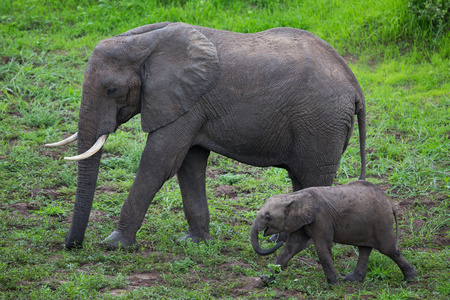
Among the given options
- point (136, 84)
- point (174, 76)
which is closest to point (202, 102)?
point (174, 76)

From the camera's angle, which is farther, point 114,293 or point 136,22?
point 136,22

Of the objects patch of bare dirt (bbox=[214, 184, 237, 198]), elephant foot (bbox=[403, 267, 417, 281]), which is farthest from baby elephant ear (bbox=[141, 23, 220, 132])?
elephant foot (bbox=[403, 267, 417, 281])

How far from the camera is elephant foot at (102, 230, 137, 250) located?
6.27m

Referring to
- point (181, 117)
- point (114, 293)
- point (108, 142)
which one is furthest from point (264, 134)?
point (108, 142)

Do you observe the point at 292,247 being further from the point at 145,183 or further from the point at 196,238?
the point at 145,183

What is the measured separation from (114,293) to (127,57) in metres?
2.18

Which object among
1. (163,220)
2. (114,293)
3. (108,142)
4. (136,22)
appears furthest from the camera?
(136,22)

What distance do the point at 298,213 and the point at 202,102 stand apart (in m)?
1.46

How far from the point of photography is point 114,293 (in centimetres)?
532

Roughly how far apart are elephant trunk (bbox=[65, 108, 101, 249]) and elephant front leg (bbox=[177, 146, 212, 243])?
0.93 metres

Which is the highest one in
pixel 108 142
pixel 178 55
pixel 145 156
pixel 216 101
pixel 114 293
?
pixel 178 55

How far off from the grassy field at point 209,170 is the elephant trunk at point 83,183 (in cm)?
16

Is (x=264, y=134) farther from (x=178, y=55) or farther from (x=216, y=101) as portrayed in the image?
(x=178, y=55)

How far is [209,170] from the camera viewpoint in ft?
29.1
